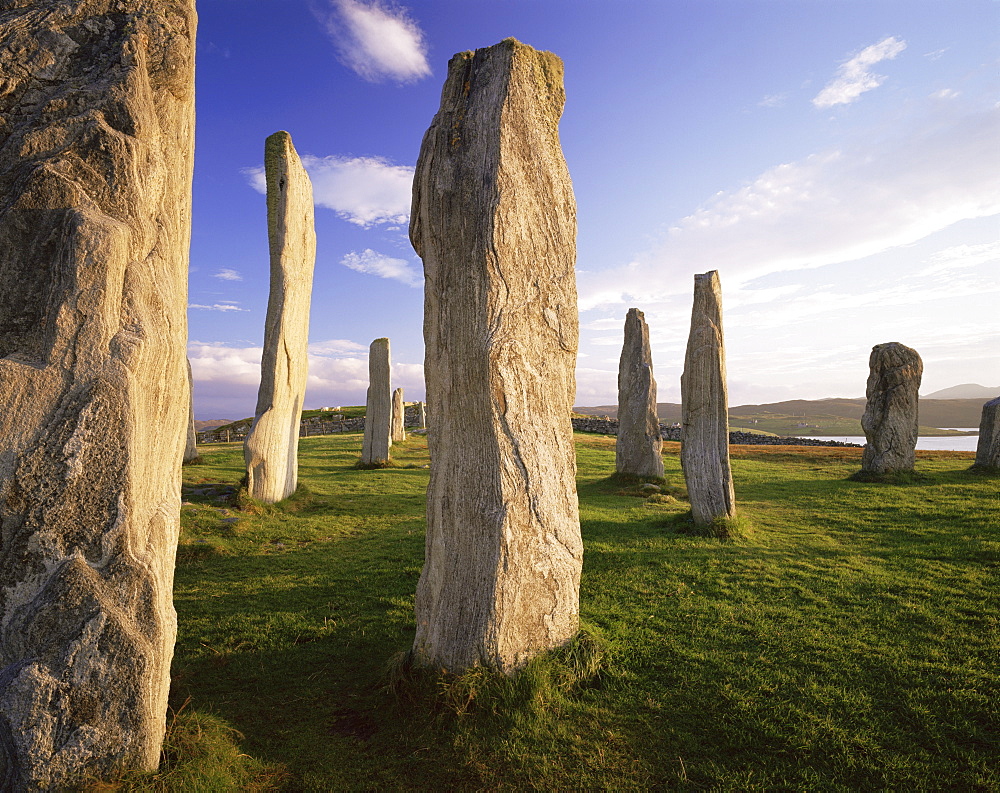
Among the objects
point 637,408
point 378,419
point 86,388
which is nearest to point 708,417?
point 637,408

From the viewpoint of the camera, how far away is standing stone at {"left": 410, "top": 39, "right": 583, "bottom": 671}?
12.5 ft

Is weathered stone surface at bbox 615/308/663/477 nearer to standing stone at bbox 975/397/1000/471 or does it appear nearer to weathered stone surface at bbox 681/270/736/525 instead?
weathered stone surface at bbox 681/270/736/525

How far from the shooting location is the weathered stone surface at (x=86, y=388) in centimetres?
249

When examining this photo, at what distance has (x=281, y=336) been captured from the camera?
34.7 feet

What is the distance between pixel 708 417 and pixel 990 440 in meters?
11.8

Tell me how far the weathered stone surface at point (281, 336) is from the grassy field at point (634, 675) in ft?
5.17

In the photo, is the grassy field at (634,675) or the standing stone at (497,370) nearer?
the grassy field at (634,675)

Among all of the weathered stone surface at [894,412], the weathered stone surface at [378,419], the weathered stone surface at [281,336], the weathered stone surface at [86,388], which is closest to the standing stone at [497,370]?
the weathered stone surface at [86,388]

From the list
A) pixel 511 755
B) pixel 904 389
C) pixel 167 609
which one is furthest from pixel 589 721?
pixel 904 389

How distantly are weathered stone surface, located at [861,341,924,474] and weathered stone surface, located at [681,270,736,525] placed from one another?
8.14 m

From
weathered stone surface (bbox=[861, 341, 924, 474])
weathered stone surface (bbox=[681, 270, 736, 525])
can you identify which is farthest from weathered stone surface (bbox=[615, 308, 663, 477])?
weathered stone surface (bbox=[861, 341, 924, 474])

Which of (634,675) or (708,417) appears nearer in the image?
(634,675)

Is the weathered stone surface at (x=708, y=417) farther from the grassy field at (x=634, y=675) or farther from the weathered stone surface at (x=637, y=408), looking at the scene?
the weathered stone surface at (x=637, y=408)

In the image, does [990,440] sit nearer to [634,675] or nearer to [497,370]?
[634,675]
